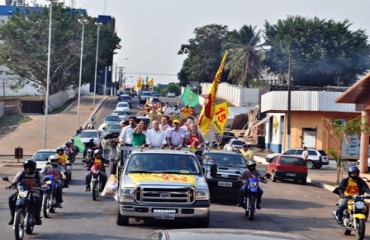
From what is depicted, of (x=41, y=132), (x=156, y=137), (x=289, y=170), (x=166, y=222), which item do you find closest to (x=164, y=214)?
(x=166, y=222)

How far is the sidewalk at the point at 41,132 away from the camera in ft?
196

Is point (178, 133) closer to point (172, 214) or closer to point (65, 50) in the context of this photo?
point (172, 214)

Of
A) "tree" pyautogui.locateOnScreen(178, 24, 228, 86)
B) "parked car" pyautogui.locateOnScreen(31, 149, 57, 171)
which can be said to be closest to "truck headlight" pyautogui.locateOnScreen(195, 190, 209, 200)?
A: "parked car" pyautogui.locateOnScreen(31, 149, 57, 171)

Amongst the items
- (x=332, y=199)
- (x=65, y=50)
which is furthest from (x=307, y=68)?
(x=332, y=199)

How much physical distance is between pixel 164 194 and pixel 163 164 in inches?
55.5

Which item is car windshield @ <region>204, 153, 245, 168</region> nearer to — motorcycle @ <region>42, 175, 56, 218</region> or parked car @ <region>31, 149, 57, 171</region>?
motorcycle @ <region>42, 175, 56, 218</region>

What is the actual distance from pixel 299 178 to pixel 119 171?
65.7ft

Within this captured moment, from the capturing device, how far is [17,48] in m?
90.2

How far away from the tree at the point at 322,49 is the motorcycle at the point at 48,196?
7906cm

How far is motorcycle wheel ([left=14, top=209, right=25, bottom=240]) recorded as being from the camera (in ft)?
49.9

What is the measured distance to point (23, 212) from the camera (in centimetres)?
1572

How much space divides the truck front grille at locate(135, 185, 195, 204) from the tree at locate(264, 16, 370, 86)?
8153cm

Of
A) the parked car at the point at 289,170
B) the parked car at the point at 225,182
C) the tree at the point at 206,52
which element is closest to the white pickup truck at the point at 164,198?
the parked car at the point at 225,182

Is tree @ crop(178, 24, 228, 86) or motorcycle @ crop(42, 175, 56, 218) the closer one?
motorcycle @ crop(42, 175, 56, 218)
